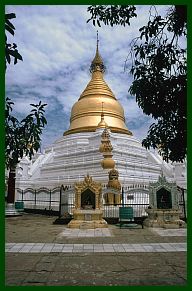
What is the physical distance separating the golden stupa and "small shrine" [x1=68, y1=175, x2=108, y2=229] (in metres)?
20.1

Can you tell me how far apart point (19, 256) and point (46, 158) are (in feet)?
91.3

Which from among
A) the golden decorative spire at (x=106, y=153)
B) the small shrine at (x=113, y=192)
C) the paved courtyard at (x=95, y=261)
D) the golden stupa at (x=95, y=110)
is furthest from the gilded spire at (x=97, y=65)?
the paved courtyard at (x=95, y=261)

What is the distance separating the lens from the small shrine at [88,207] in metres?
13.2

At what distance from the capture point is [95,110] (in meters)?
36.5

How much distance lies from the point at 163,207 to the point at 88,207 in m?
3.75

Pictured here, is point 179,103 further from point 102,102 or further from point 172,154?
point 102,102

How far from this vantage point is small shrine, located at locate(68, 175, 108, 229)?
13.2 meters

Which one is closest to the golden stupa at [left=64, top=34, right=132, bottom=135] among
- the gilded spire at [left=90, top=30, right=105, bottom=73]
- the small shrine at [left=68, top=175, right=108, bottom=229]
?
the gilded spire at [left=90, top=30, right=105, bottom=73]

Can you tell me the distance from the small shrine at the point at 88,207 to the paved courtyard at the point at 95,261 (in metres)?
2.85

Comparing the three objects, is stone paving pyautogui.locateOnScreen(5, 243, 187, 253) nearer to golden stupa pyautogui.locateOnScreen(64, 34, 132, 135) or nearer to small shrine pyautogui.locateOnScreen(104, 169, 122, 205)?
small shrine pyautogui.locateOnScreen(104, 169, 122, 205)

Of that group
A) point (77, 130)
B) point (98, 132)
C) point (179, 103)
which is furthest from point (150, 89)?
point (77, 130)

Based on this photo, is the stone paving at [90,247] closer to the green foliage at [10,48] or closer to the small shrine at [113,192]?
the green foliage at [10,48]

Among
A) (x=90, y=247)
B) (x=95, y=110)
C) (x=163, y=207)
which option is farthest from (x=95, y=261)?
(x=95, y=110)

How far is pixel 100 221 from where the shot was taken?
13.4m
